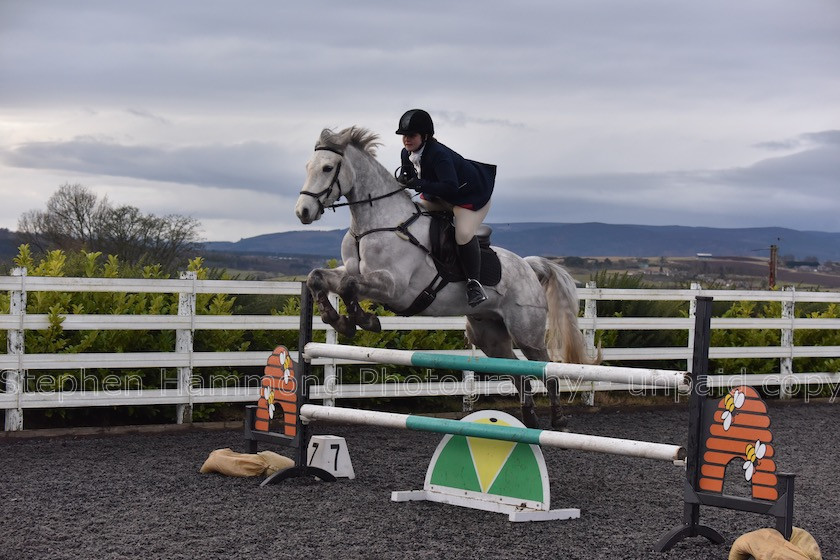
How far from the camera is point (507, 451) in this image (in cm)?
493

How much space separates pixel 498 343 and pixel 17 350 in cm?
362

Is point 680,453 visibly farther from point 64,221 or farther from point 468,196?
point 64,221

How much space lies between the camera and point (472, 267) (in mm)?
5727

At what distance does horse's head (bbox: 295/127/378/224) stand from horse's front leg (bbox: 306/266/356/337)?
0.31 meters

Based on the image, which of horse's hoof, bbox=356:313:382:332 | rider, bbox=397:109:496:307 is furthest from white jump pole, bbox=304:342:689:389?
rider, bbox=397:109:496:307

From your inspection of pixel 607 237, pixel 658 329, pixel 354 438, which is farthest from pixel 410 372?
pixel 607 237

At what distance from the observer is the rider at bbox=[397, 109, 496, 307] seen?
545cm

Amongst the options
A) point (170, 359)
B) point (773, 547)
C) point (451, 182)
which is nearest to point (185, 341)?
point (170, 359)

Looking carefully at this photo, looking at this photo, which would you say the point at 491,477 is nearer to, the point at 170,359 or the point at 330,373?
the point at 330,373

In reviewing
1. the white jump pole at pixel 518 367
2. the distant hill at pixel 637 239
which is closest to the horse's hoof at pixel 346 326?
the white jump pole at pixel 518 367

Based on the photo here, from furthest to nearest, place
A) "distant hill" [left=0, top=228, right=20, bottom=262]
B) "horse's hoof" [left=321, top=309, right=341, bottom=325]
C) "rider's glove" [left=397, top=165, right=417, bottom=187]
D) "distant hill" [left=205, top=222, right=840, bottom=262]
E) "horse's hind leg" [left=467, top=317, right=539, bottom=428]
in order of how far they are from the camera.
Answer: "distant hill" [left=205, top=222, right=840, bottom=262] → "distant hill" [left=0, top=228, right=20, bottom=262] → "horse's hind leg" [left=467, top=317, right=539, bottom=428] → "rider's glove" [left=397, top=165, right=417, bottom=187] → "horse's hoof" [left=321, top=309, right=341, bottom=325]

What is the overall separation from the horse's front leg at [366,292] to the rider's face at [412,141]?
0.77m

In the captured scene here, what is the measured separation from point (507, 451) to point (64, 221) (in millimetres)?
15275

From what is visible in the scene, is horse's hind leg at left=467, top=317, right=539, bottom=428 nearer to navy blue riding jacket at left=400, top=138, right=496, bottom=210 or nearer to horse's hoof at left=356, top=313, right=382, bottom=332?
navy blue riding jacket at left=400, top=138, right=496, bottom=210
